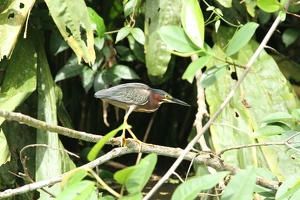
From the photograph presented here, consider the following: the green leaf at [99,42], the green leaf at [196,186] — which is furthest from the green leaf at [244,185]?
the green leaf at [99,42]

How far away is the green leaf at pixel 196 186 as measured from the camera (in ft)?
4.33

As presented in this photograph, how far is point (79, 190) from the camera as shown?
131 cm

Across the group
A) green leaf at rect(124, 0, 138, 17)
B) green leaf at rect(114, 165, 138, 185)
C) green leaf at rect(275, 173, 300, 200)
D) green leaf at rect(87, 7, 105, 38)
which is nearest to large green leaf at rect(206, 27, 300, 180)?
green leaf at rect(124, 0, 138, 17)

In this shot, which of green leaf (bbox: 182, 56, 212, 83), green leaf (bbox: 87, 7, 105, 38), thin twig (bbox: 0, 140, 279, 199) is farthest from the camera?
green leaf (bbox: 87, 7, 105, 38)

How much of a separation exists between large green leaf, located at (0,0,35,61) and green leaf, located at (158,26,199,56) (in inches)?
55.8

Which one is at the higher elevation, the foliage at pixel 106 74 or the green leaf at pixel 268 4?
the green leaf at pixel 268 4

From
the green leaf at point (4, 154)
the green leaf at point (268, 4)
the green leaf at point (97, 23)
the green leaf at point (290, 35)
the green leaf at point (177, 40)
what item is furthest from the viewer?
the green leaf at point (290, 35)

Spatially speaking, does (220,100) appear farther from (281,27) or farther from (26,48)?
(281,27)

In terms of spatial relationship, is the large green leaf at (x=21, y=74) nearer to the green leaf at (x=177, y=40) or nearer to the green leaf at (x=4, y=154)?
the green leaf at (x=4, y=154)

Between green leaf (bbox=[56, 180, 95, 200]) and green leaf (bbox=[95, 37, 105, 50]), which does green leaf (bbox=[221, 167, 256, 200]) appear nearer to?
green leaf (bbox=[56, 180, 95, 200])

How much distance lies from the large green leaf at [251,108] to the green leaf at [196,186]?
1650 millimetres

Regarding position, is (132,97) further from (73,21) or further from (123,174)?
(123,174)

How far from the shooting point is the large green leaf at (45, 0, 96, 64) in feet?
9.41

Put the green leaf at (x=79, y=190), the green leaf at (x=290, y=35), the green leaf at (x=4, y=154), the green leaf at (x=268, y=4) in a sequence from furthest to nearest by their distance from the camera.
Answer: the green leaf at (x=290, y=35) < the green leaf at (x=4, y=154) < the green leaf at (x=268, y=4) < the green leaf at (x=79, y=190)
